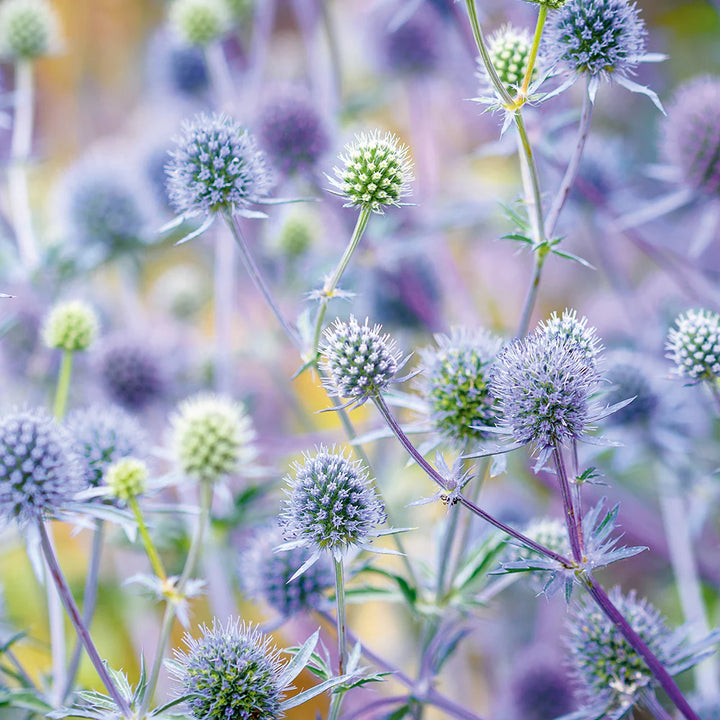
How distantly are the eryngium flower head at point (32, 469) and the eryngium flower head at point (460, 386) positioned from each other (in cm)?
70

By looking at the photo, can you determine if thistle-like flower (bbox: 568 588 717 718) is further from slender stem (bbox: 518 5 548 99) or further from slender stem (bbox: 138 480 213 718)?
slender stem (bbox: 518 5 548 99)

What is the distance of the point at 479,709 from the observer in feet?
8.13

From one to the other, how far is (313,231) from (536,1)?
174cm

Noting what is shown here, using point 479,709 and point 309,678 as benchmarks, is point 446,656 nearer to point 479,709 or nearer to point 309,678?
point 479,709

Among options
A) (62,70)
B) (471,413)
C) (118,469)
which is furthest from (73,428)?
(62,70)

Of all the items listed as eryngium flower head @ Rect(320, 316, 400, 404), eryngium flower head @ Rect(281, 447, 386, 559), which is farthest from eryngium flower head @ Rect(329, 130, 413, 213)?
eryngium flower head @ Rect(281, 447, 386, 559)

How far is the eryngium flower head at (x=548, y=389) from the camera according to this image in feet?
3.78

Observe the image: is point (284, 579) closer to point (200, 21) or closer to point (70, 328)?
point (70, 328)

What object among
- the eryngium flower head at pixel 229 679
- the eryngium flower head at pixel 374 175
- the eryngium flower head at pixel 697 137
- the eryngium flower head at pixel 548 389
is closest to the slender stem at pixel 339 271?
the eryngium flower head at pixel 374 175

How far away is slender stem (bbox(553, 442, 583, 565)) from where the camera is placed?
45.6 inches

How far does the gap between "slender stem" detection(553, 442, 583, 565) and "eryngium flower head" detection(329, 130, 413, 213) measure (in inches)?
19.7

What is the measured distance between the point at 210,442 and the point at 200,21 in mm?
1622

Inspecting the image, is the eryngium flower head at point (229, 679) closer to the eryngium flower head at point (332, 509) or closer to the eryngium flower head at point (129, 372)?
the eryngium flower head at point (332, 509)

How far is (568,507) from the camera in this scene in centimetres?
118
